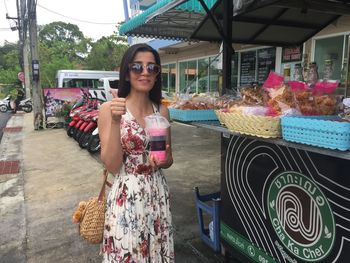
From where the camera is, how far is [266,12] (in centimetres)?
370

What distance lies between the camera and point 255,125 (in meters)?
1.77

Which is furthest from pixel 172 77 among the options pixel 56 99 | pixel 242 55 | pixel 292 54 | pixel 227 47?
pixel 227 47

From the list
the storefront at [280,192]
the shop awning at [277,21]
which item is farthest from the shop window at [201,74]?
the storefront at [280,192]

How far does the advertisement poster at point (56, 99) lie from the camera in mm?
11695

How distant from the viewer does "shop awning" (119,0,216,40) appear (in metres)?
4.13

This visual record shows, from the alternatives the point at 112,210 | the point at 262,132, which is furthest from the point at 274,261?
the point at 112,210

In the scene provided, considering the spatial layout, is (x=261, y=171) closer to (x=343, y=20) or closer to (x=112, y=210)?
(x=112, y=210)

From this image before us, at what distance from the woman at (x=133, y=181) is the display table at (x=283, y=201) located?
0.59 m

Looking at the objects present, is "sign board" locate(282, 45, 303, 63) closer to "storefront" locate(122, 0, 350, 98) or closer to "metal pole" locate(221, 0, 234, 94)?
"storefront" locate(122, 0, 350, 98)

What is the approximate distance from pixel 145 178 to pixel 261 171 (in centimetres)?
89

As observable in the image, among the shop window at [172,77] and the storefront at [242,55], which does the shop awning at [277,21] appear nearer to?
the storefront at [242,55]

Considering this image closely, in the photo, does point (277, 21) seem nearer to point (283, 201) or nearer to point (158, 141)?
point (283, 201)

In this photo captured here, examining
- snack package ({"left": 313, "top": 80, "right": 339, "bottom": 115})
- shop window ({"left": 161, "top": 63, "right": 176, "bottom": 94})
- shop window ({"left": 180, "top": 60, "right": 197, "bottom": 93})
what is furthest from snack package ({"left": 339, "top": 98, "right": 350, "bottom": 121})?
shop window ({"left": 161, "top": 63, "right": 176, "bottom": 94})

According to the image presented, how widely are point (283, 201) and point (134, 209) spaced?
38.8 inches
